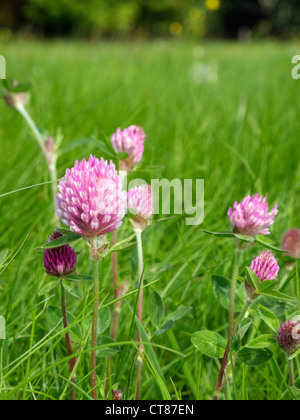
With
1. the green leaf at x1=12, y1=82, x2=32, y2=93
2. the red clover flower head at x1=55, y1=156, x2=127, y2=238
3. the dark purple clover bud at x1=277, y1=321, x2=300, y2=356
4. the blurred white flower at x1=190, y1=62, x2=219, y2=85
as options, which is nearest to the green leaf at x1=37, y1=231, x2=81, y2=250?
the red clover flower head at x1=55, y1=156, x2=127, y2=238

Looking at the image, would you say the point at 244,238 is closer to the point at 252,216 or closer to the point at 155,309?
the point at 252,216

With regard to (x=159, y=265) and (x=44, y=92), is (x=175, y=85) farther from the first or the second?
(x=159, y=265)

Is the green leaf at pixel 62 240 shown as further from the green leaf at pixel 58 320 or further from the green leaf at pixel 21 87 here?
the green leaf at pixel 21 87

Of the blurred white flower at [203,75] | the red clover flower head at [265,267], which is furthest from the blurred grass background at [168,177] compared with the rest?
the red clover flower head at [265,267]

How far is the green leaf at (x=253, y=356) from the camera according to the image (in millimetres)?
549

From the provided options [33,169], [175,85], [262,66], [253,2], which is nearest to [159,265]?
[33,169]

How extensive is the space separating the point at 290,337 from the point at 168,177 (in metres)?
0.74

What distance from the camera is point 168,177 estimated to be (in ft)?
4.03

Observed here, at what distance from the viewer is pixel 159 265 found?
82cm

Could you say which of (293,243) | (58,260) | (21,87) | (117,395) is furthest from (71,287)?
(21,87)

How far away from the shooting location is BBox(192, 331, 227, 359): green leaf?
1.84 feet

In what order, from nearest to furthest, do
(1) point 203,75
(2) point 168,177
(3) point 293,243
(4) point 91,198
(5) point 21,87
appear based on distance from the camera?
(4) point 91,198
(3) point 293,243
(5) point 21,87
(2) point 168,177
(1) point 203,75

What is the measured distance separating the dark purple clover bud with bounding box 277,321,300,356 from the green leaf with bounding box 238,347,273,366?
0.02 meters
